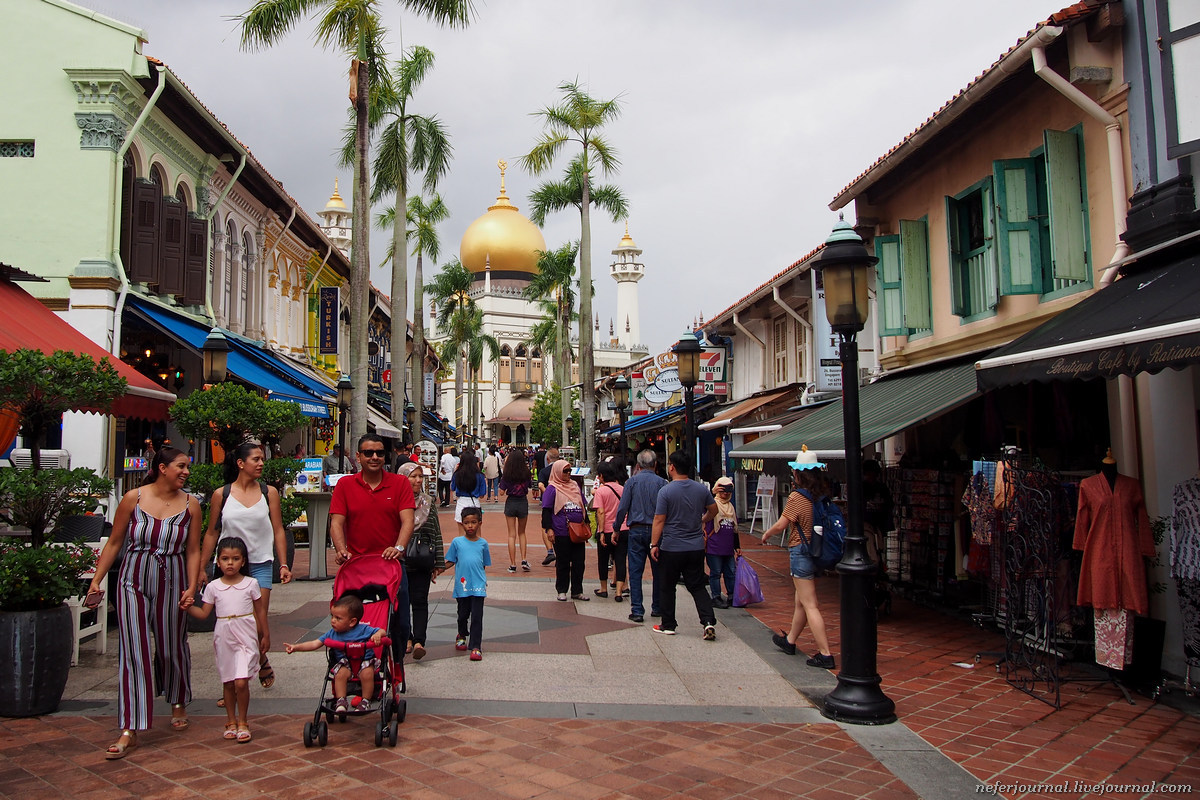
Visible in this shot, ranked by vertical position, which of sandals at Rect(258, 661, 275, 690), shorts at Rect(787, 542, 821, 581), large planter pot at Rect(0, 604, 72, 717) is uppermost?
shorts at Rect(787, 542, 821, 581)

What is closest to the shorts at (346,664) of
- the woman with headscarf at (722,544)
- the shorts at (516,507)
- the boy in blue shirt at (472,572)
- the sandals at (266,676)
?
the sandals at (266,676)

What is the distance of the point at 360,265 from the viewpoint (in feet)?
53.3

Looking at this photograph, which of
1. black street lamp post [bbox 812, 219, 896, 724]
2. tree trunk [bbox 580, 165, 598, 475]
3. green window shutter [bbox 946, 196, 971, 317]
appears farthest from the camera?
tree trunk [bbox 580, 165, 598, 475]

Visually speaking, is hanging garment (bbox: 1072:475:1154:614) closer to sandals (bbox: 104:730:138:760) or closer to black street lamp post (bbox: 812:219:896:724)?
black street lamp post (bbox: 812:219:896:724)

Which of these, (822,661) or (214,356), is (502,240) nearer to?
(214,356)

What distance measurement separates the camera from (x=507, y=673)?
687cm

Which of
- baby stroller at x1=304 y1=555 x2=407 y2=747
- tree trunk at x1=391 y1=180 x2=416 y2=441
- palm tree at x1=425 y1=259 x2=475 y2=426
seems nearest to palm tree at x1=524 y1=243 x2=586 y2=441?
palm tree at x1=425 y1=259 x2=475 y2=426

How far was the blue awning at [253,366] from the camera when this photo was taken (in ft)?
45.7

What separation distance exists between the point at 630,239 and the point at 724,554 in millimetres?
61543

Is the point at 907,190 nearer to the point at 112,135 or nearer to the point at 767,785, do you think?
the point at 767,785

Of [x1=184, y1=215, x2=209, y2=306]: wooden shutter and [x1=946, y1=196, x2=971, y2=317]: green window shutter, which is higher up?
[x1=184, y1=215, x2=209, y2=306]: wooden shutter

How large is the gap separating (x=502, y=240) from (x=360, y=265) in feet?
165

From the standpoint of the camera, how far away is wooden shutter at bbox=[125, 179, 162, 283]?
1371 cm

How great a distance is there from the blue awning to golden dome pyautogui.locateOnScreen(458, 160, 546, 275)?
46738 mm
